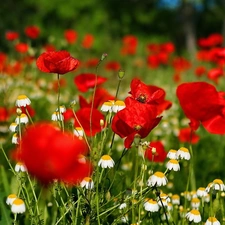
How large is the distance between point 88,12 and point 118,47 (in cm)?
503

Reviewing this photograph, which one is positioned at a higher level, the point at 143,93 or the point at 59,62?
the point at 59,62

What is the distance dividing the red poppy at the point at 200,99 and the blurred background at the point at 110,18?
45.7 ft

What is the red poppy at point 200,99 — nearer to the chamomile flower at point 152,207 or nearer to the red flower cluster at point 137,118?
the red flower cluster at point 137,118

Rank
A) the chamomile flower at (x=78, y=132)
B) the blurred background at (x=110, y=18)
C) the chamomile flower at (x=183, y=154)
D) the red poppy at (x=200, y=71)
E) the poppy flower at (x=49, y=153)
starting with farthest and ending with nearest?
the blurred background at (x=110, y=18)
the red poppy at (x=200, y=71)
the chamomile flower at (x=78, y=132)
the chamomile flower at (x=183, y=154)
the poppy flower at (x=49, y=153)

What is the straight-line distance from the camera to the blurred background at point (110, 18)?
17.7m

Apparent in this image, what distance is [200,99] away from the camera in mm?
1869

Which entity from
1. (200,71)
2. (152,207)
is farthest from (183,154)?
(200,71)

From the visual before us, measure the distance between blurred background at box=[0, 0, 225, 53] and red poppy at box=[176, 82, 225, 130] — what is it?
45.7 ft

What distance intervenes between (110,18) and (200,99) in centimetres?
1926

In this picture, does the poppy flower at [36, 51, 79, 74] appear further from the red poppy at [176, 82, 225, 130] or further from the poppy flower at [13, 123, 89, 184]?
the poppy flower at [13, 123, 89, 184]

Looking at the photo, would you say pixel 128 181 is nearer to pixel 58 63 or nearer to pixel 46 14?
pixel 58 63

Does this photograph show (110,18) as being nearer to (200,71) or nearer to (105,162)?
(200,71)

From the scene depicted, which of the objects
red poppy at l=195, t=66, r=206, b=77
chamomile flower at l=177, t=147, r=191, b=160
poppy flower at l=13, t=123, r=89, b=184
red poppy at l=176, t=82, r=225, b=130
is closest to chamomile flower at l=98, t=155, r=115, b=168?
chamomile flower at l=177, t=147, r=191, b=160

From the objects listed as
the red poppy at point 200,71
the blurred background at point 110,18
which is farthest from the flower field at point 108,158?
the blurred background at point 110,18
